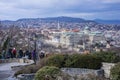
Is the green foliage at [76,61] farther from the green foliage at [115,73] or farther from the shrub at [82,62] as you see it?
the green foliage at [115,73]

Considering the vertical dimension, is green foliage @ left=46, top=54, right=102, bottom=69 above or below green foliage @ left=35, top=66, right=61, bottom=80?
below

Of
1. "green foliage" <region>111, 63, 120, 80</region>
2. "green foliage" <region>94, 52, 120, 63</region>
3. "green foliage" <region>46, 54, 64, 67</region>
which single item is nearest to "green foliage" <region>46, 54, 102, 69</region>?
"green foliage" <region>46, 54, 64, 67</region>

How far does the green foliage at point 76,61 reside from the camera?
20.0 m

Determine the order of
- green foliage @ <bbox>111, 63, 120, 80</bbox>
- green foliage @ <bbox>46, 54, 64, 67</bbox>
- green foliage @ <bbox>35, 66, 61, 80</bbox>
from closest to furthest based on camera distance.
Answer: green foliage @ <bbox>35, 66, 61, 80</bbox>
green foliage @ <bbox>111, 63, 120, 80</bbox>
green foliage @ <bbox>46, 54, 64, 67</bbox>

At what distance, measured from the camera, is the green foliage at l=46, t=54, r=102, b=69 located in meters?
20.0

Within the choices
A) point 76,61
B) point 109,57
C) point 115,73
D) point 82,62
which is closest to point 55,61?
point 76,61

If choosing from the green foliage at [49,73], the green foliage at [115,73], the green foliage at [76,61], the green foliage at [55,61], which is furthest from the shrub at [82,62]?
the green foliage at [49,73]

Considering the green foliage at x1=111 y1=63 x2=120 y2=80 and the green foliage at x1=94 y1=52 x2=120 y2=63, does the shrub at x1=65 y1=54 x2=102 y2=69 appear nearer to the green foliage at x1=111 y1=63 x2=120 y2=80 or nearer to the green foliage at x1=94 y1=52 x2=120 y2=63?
the green foliage at x1=94 y1=52 x2=120 y2=63

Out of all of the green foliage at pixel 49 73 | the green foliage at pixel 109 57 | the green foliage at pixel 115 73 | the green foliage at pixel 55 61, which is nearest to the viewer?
the green foliage at pixel 49 73

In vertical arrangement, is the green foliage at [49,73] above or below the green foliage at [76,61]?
above

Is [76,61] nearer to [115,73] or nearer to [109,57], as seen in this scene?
[109,57]

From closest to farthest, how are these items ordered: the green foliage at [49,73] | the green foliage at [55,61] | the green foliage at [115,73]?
the green foliage at [49,73] → the green foliage at [115,73] → the green foliage at [55,61]

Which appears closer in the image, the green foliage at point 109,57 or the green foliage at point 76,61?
the green foliage at point 76,61

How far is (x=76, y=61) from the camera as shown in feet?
65.7
